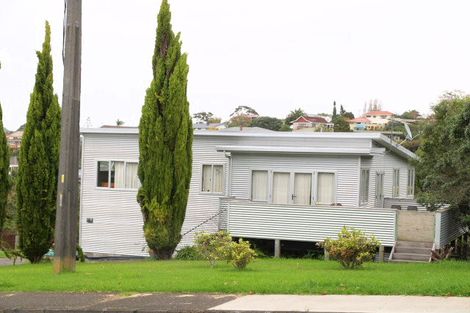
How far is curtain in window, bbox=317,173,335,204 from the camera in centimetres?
2869

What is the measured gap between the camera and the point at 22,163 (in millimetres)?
23688

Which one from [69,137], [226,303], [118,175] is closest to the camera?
[226,303]

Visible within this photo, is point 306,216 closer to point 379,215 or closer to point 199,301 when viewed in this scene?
point 379,215

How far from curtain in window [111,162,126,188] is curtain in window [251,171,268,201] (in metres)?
5.65

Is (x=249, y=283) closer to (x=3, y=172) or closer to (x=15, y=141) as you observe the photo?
(x=3, y=172)

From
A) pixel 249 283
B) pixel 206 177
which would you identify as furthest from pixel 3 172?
pixel 249 283

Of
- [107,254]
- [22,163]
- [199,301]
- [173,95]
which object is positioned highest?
[173,95]

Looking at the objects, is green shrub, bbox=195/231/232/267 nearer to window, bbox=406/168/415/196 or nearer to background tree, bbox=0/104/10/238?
background tree, bbox=0/104/10/238

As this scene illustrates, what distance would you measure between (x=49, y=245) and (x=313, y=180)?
Answer: 10.2 meters

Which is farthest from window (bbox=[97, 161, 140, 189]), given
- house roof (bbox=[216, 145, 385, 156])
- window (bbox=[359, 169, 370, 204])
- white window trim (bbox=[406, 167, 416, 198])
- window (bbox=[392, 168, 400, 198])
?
white window trim (bbox=[406, 167, 416, 198])

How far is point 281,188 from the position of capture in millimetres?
29562

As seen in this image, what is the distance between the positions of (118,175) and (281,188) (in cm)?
714

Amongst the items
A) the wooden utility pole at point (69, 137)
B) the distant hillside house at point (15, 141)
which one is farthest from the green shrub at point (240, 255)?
the distant hillside house at point (15, 141)

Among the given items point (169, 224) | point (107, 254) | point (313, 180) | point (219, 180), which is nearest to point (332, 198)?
point (313, 180)
